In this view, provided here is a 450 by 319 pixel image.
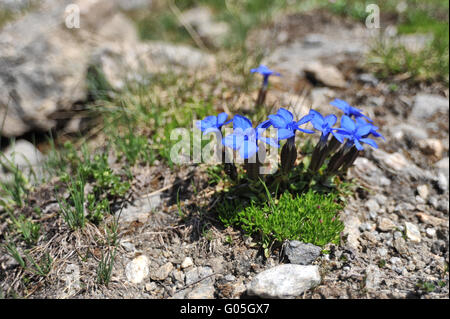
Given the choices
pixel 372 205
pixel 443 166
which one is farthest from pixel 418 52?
pixel 372 205

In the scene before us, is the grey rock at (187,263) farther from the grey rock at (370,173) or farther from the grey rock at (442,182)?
the grey rock at (442,182)

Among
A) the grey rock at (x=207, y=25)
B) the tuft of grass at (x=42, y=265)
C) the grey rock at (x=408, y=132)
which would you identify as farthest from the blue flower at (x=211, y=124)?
the grey rock at (x=207, y=25)

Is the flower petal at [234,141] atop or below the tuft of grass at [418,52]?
below

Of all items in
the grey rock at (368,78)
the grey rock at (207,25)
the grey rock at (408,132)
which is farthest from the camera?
the grey rock at (207,25)

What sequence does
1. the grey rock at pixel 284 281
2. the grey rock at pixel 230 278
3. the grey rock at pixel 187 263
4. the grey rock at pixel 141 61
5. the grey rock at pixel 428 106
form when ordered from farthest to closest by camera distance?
the grey rock at pixel 141 61 < the grey rock at pixel 428 106 < the grey rock at pixel 187 263 < the grey rock at pixel 230 278 < the grey rock at pixel 284 281

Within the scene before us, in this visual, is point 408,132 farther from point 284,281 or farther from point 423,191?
point 284,281

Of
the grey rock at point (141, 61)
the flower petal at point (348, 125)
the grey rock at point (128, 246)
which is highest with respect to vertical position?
the grey rock at point (141, 61)

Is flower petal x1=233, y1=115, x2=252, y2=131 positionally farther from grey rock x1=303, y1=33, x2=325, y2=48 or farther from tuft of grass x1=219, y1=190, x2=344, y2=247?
grey rock x1=303, y1=33, x2=325, y2=48
